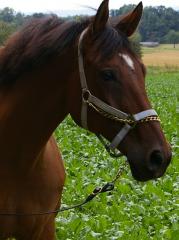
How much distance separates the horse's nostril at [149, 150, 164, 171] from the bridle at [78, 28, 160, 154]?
0.66 feet

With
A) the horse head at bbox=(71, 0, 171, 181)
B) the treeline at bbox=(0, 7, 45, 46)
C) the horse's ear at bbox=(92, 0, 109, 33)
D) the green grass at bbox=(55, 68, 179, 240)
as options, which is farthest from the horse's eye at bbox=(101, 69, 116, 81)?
the green grass at bbox=(55, 68, 179, 240)

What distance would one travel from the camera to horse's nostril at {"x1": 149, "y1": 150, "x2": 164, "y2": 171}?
10.1 feet

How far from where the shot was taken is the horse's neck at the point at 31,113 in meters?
3.45

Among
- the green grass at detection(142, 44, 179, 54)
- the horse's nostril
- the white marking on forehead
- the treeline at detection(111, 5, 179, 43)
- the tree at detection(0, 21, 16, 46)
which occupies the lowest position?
the green grass at detection(142, 44, 179, 54)

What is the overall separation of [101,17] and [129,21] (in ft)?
0.86

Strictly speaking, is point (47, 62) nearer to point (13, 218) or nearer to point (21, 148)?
point (21, 148)

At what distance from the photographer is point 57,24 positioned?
351 cm

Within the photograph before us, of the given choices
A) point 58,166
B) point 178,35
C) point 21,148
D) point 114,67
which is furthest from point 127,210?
point 178,35

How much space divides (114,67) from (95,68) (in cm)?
12

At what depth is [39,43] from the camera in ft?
11.2

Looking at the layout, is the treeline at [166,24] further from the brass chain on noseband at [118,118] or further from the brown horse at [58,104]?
the brass chain on noseband at [118,118]

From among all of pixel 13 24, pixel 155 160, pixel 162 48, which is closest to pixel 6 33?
pixel 13 24

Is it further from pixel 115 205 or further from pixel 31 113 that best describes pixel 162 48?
pixel 31 113

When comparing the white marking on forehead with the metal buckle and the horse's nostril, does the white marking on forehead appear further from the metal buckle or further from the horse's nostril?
the horse's nostril
